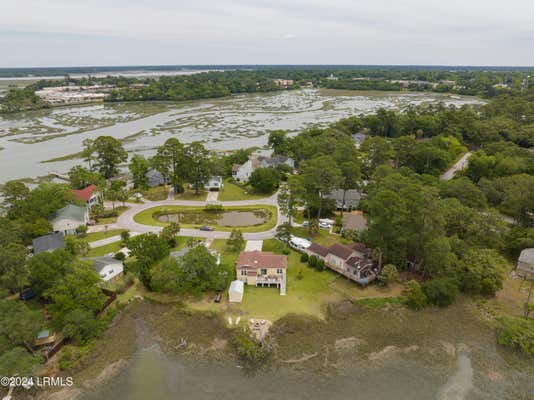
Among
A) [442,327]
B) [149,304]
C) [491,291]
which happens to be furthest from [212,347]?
[491,291]

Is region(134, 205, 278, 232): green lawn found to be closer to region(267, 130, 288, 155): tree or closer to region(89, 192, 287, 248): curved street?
region(89, 192, 287, 248): curved street

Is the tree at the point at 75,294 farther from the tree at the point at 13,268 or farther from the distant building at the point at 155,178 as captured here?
the distant building at the point at 155,178

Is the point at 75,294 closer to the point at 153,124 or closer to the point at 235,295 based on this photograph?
the point at 235,295

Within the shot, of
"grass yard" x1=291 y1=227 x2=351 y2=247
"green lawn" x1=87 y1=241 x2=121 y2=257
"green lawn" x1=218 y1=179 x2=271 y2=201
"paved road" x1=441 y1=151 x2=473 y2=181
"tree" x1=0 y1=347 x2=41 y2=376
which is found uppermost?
"paved road" x1=441 y1=151 x2=473 y2=181

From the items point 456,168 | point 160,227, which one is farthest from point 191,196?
point 456,168

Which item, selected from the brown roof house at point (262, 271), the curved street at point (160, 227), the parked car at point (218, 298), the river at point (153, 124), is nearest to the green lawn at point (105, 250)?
the curved street at point (160, 227)

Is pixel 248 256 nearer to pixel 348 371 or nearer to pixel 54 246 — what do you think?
pixel 348 371

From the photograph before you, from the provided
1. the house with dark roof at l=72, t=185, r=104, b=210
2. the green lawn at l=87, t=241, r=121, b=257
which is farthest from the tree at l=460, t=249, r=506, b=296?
the house with dark roof at l=72, t=185, r=104, b=210
